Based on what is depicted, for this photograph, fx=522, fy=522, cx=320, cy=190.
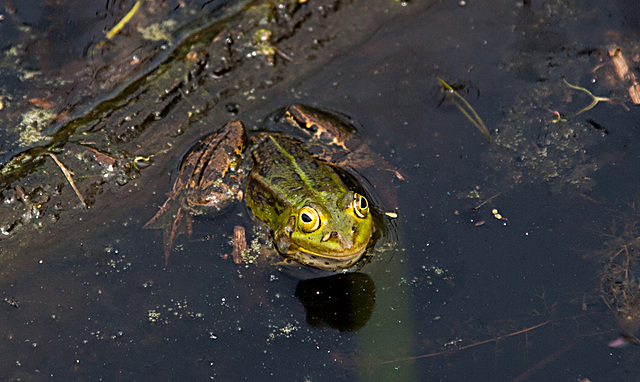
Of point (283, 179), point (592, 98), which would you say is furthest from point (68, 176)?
point (592, 98)

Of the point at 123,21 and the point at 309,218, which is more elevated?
the point at 123,21

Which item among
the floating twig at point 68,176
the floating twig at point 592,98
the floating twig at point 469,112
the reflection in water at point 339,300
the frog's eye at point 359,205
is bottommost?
the reflection in water at point 339,300

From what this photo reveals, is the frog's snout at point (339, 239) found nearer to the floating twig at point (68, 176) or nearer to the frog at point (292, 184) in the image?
the frog at point (292, 184)

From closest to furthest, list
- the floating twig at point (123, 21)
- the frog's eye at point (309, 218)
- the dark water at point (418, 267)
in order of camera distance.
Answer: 1. the dark water at point (418, 267)
2. the frog's eye at point (309, 218)
3. the floating twig at point (123, 21)

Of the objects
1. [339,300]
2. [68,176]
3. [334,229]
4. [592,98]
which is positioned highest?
[68,176]

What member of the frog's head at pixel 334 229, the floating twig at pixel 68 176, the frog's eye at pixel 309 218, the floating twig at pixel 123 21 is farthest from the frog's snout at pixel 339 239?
the floating twig at pixel 123 21

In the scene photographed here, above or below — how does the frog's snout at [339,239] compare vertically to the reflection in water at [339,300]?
above

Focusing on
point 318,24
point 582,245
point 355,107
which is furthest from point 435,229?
point 318,24

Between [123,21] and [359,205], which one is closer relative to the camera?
[359,205]

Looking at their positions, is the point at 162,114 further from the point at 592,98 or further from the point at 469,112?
the point at 592,98
